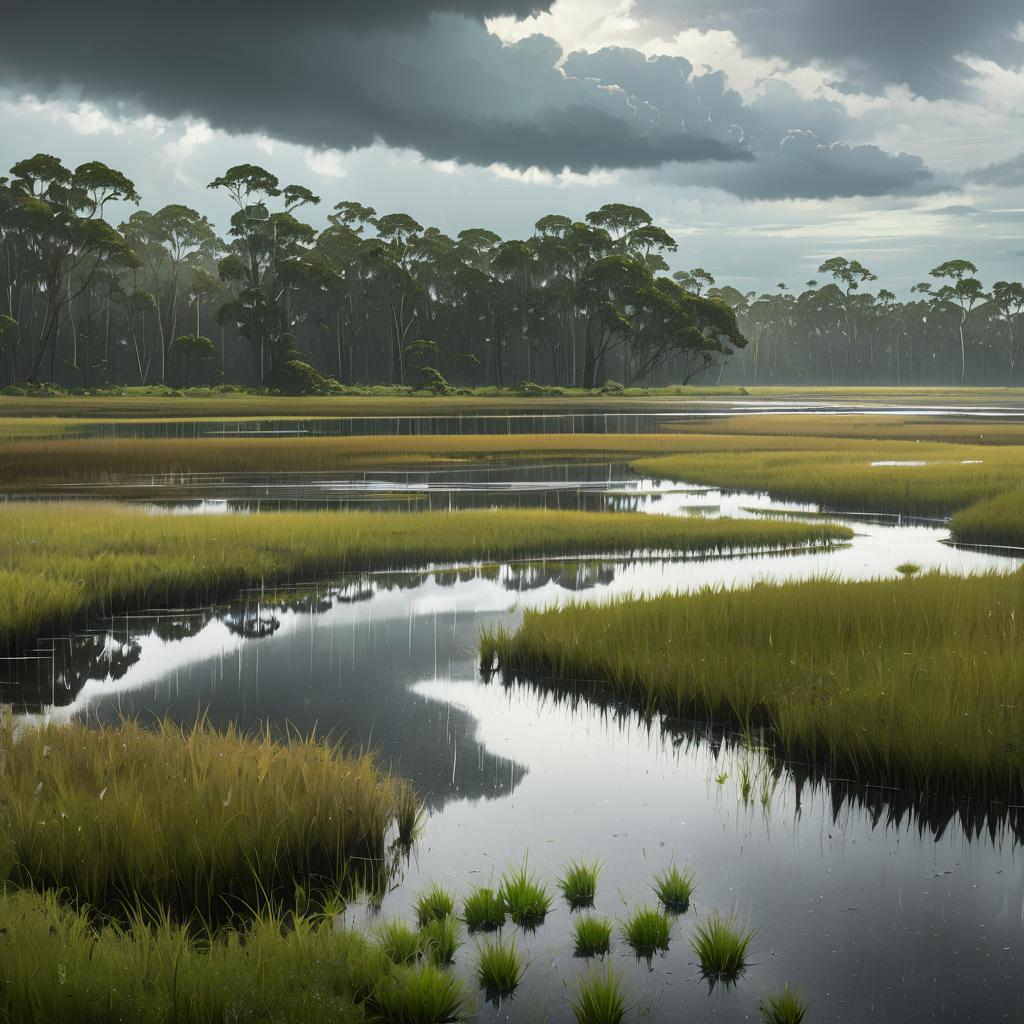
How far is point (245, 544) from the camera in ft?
58.0

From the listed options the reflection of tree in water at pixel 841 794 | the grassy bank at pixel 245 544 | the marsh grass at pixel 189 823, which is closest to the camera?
the marsh grass at pixel 189 823

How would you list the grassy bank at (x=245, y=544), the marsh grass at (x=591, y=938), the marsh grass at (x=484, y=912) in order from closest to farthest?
the marsh grass at (x=591, y=938)
the marsh grass at (x=484, y=912)
the grassy bank at (x=245, y=544)

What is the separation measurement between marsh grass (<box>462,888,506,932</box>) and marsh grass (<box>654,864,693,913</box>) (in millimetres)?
869

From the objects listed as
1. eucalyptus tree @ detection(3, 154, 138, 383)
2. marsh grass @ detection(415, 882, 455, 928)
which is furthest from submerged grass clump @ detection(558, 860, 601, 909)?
eucalyptus tree @ detection(3, 154, 138, 383)

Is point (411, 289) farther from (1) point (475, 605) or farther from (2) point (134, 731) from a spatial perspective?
(2) point (134, 731)

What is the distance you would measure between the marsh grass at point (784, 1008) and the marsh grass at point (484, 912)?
134cm

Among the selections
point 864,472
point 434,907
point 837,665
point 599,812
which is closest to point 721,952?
point 434,907

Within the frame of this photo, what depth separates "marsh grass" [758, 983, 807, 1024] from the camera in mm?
4855

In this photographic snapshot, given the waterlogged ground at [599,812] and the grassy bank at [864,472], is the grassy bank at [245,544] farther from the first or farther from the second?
the grassy bank at [864,472]

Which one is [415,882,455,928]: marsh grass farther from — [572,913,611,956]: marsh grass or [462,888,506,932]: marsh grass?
[572,913,611,956]: marsh grass

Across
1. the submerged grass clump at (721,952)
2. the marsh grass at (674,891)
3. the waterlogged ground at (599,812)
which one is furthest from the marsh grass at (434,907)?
the submerged grass clump at (721,952)

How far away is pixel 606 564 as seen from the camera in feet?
59.9

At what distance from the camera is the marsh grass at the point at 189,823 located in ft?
19.1

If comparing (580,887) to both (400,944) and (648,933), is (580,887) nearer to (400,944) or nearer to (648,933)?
(648,933)
